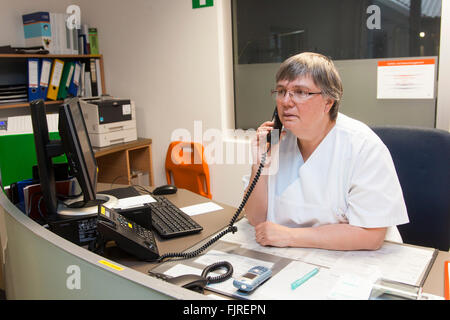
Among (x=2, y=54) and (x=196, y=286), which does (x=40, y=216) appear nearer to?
(x=196, y=286)

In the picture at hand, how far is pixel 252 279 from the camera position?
102 centimetres

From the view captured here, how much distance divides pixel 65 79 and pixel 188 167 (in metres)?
1.32

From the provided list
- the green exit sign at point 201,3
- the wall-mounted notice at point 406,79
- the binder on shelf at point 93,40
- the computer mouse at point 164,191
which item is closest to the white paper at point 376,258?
the computer mouse at point 164,191

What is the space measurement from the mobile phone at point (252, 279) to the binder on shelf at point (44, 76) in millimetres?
2839

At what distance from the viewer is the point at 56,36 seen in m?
3.36

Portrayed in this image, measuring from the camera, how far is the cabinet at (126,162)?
3.38m

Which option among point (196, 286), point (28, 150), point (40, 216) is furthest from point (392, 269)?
point (28, 150)

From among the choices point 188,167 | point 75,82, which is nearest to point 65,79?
point 75,82

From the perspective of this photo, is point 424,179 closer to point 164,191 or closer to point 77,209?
point 164,191

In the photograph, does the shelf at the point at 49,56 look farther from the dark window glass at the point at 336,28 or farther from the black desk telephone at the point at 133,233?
the black desk telephone at the point at 133,233

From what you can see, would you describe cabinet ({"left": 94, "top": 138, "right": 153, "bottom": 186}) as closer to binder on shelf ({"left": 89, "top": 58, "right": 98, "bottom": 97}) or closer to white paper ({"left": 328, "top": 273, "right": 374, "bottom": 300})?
binder on shelf ({"left": 89, "top": 58, "right": 98, "bottom": 97})

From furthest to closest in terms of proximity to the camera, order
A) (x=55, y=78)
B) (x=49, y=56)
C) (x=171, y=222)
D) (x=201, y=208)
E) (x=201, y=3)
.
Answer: (x=55, y=78) → (x=49, y=56) → (x=201, y=3) → (x=201, y=208) → (x=171, y=222)

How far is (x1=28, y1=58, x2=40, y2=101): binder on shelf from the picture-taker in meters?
3.17
